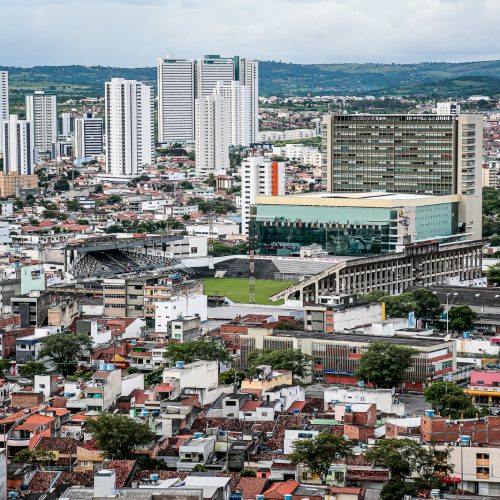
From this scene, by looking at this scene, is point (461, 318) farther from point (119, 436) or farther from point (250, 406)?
point (119, 436)

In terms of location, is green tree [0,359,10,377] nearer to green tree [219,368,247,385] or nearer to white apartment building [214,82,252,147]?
green tree [219,368,247,385]

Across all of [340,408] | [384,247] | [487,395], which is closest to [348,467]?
[340,408]

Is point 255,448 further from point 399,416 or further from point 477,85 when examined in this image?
point 477,85

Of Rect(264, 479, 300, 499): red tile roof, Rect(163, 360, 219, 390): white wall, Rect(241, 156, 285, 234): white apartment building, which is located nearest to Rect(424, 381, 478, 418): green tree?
Rect(163, 360, 219, 390): white wall

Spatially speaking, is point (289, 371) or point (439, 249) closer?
point (289, 371)

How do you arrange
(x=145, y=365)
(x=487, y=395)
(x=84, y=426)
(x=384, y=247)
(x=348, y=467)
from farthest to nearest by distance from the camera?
(x=384, y=247)
(x=145, y=365)
(x=487, y=395)
(x=84, y=426)
(x=348, y=467)

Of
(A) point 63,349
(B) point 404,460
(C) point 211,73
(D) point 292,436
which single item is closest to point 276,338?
(A) point 63,349
